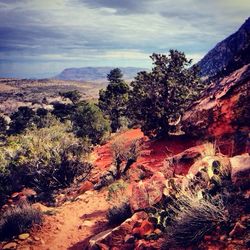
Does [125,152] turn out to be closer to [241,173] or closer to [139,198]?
[139,198]

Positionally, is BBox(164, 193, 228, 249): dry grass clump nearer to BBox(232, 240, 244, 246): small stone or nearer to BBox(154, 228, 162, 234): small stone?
BBox(154, 228, 162, 234): small stone

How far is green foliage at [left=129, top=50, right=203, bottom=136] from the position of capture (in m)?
15.6

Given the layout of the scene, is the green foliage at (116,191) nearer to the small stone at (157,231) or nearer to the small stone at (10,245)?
the small stone at (10,245)

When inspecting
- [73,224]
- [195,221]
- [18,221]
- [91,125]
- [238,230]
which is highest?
[238,230]

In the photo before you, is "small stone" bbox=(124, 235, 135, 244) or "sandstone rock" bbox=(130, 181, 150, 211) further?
"sandstone rock" bbox=(130, 181, 150, 211)

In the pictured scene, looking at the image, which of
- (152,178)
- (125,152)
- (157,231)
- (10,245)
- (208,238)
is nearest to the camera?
(208,238)

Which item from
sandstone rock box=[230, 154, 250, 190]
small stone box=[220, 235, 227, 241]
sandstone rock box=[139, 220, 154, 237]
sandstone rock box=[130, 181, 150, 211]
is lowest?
sandstone rock box=[139, 220, 154, 237]

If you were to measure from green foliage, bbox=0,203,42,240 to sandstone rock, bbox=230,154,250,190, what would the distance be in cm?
519

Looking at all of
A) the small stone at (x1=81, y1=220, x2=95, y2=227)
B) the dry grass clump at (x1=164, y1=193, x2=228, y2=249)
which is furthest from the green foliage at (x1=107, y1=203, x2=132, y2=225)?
the dry grass clump at (x1=164, y1=193, x2=228, y2=249)

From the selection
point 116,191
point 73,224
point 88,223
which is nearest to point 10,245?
point 73,224

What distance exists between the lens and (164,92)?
1580cm

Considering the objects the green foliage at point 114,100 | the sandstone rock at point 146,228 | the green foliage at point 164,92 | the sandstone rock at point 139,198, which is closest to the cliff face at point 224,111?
the green foliage at point 164,92

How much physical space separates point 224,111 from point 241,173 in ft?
21.2

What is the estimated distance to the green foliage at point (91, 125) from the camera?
72.7ft
